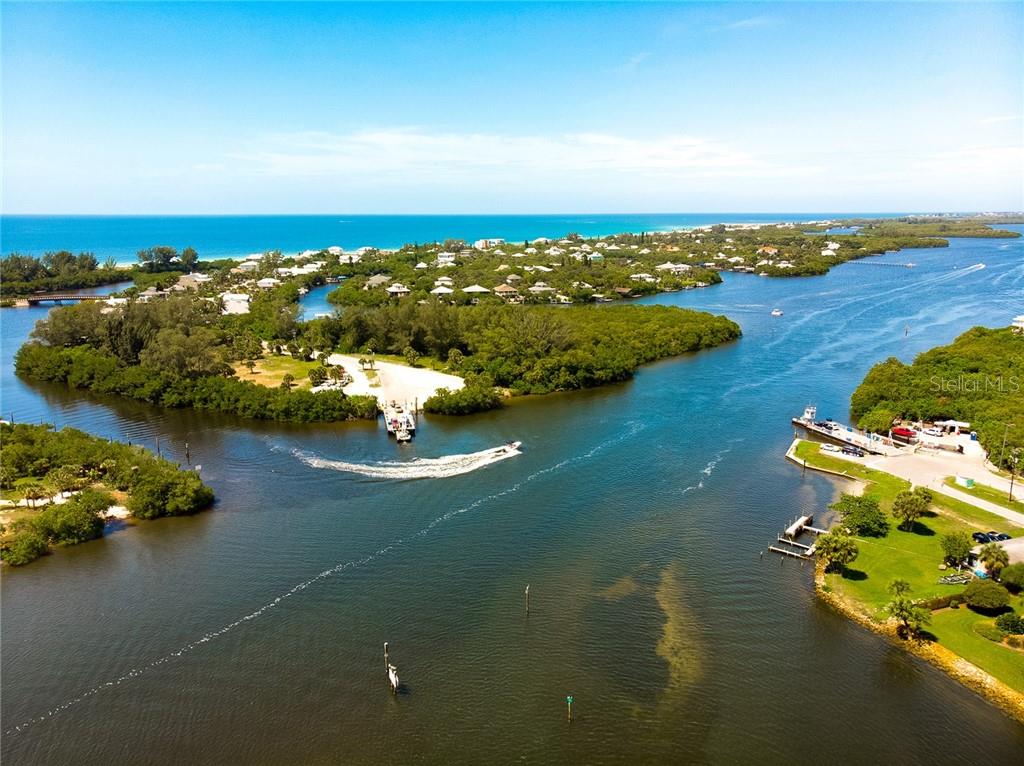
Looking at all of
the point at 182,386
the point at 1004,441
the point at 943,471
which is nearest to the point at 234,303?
the point at 182,386

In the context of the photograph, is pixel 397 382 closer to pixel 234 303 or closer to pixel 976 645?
pixel 234 303

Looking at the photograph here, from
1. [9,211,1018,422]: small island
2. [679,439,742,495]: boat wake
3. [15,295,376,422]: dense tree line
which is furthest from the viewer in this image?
[9,211,1018,422]: small island

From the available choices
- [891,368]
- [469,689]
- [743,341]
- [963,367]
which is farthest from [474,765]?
[743,341]

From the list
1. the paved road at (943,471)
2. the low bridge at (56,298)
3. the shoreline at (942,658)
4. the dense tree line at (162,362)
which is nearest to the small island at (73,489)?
the dense tree line at (162,362)

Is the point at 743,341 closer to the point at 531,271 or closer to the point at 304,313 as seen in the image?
the point at 531,271

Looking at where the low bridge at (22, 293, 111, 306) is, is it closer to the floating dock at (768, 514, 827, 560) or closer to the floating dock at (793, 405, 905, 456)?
A: the floating dock at (793, 405, 905, 456)

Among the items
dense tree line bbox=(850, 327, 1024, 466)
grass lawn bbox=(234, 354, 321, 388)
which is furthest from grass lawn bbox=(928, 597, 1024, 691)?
grass lawn bbox=(234, 354, 321, 388)
